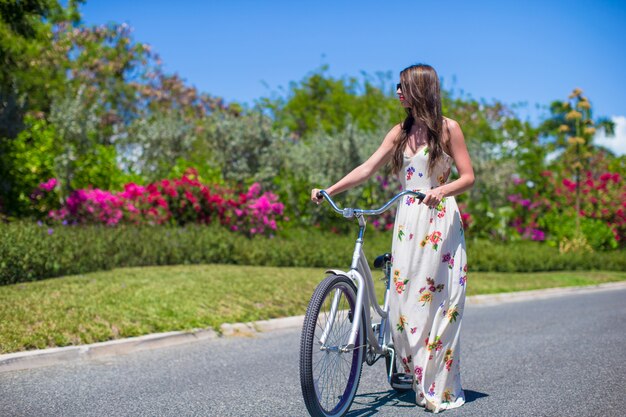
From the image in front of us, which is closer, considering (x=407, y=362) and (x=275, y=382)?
(x=407, y=362)

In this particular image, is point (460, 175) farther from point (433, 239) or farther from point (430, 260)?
point (430, 260)

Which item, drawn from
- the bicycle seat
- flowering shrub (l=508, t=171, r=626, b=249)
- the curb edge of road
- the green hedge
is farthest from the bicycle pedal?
flowering shrub (l=508, t=171, r=626, b=249)

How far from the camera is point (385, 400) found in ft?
15.4

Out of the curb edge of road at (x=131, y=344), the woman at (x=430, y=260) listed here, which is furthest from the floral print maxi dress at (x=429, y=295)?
the curb edge of road at (x=131, y=344)

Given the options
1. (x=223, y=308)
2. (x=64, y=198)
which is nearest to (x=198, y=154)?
(x=64, y=198)

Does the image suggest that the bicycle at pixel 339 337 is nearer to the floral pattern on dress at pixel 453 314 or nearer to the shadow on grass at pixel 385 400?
the shadow on grass at pixel 385 400

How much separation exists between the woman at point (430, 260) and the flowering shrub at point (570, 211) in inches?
939

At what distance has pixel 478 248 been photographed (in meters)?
19.8

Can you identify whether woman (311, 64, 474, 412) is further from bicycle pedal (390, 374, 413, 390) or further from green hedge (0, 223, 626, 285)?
green hedge (0, 223, 626, 285)

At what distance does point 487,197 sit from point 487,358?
20.7m

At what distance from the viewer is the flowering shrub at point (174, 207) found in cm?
1480

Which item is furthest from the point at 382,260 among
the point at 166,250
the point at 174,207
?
the point at 174,207

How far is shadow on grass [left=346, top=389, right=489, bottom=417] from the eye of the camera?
171 inches

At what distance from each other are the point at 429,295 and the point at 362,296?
0.54 meters
